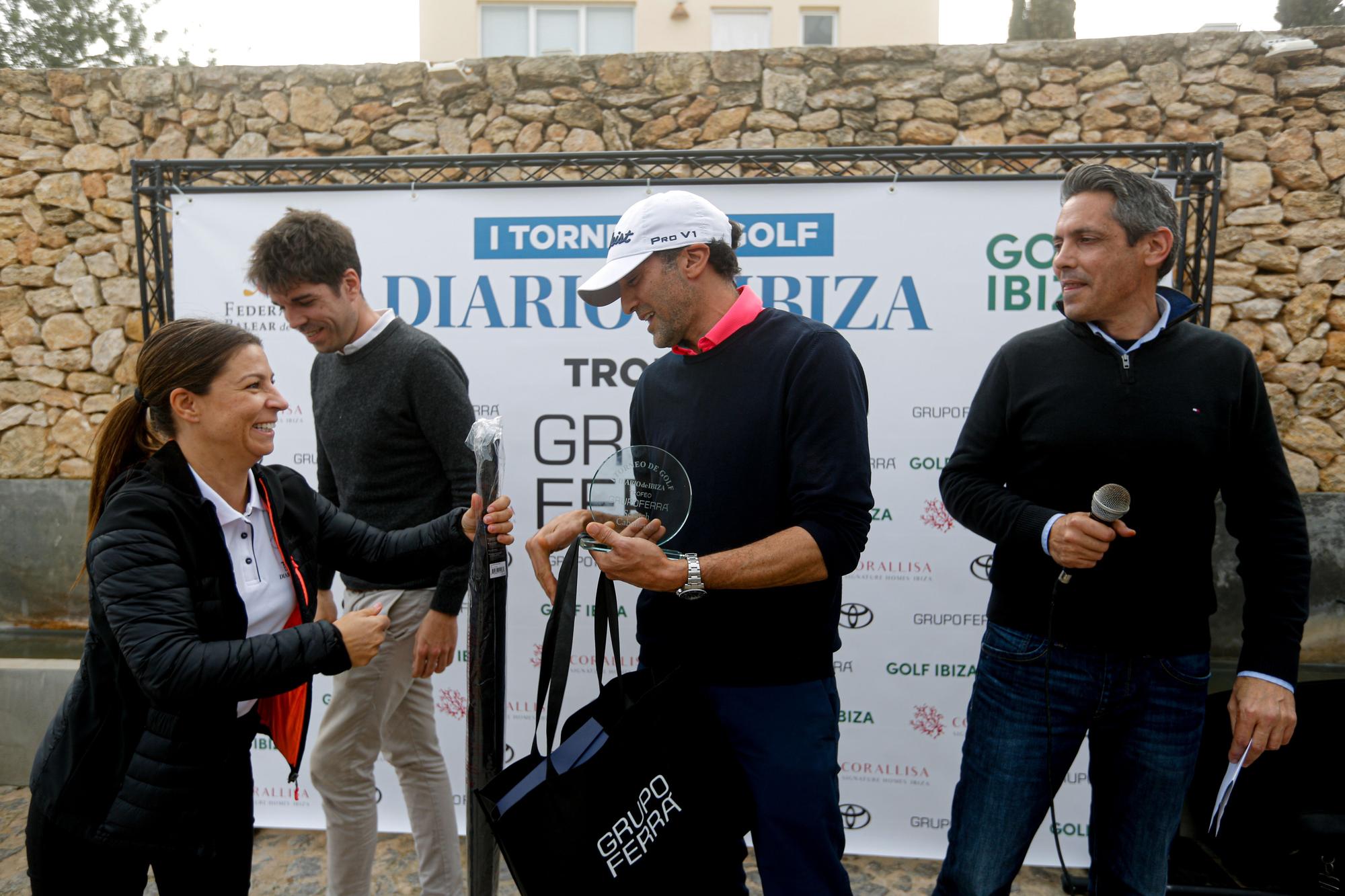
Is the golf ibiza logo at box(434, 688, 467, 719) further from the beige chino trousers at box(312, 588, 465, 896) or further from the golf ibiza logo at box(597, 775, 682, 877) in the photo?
the golf ibiza logo at box(597, 775, 682, 877)

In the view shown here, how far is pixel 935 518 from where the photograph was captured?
2.86 m

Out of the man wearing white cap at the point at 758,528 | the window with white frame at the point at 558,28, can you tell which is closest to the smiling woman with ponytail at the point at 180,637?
the man wearing white cap at the point at 758,528

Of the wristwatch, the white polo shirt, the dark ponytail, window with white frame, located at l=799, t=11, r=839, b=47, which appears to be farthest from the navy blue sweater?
window with white frame, located at l=799, t=11, r=839, b=47

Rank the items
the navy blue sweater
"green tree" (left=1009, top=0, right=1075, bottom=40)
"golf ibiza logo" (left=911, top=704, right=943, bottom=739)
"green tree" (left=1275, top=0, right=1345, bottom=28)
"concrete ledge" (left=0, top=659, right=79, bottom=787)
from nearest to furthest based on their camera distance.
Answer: the navy blue sweater < "golf ibiza logo" (left=911, top=704, right=943, bottom=739) < "concrete ledge" (left=0, top=659, right=79, bottom=787) < "green tree" (left=1009, top=0, right=1075, bottom=40) < "green tree" (left=1275, top=0, right=1345, bottom=28)

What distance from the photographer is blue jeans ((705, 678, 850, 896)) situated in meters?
1.52

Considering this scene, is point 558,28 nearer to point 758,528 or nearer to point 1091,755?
point 758,528

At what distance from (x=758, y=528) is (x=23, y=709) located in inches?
136

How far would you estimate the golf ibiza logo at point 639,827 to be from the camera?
140 cm

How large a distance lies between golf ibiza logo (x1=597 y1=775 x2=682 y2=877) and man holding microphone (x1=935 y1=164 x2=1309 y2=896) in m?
0.72

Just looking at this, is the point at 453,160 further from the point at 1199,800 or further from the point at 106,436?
the point at 1199,800

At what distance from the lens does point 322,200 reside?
117 inches

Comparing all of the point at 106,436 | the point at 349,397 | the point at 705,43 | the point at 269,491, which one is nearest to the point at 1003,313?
the point at 349,397

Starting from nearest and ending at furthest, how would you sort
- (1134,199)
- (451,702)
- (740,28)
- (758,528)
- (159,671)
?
1. (159,671)
2. (758,528)
3. (1134,199)
4. (451,702)
5. (740,28)

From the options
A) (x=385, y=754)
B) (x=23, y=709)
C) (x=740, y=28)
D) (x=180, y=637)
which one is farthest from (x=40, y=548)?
(x=740, y=28)
